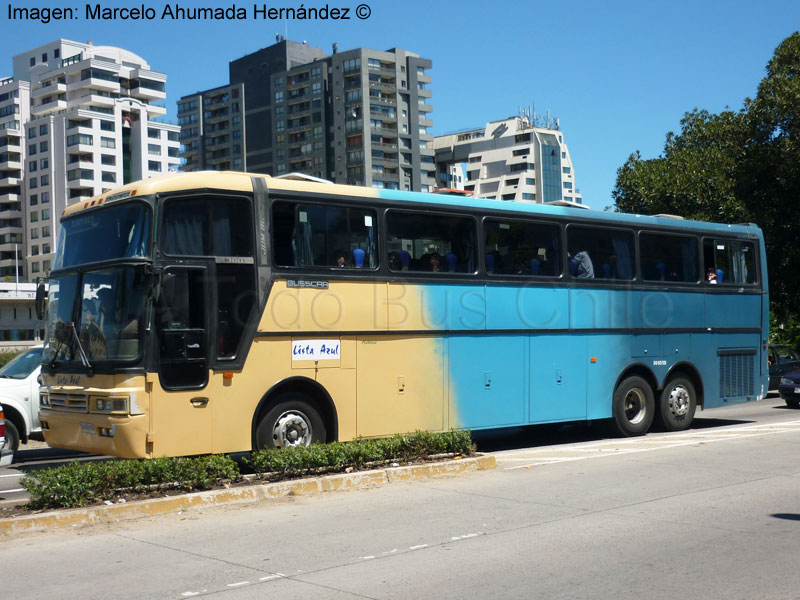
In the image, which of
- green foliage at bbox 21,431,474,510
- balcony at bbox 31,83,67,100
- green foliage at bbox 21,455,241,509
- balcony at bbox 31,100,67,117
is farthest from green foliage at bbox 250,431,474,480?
balcony at bbox 31,83,67,100

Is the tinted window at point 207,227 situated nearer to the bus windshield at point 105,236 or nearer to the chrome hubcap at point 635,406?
the bus windshield at point 105,236

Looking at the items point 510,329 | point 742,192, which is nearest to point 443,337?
point 510,329

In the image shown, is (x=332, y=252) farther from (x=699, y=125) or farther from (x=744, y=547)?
(x=699, y=125)

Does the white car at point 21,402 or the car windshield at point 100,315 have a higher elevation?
the car windshield at point 100,315

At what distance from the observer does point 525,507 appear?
33.1 ft

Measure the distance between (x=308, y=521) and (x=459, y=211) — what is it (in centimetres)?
648

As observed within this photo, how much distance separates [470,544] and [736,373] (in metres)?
12.3

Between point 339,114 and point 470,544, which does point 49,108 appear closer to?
point 339,114

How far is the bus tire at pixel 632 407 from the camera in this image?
16875mm

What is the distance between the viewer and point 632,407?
57.0 feet

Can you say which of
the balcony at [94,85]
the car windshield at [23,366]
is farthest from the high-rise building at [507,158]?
the car windshield at [23,366]

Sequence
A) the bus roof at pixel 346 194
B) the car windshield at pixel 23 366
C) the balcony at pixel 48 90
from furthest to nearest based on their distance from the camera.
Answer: the balcony at pixel 48 90 → the car windshield at pixel 23 366 → the bus roof at pixel 346 194

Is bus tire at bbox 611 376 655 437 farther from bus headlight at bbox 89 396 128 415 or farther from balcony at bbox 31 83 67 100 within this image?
balcony at bbox 31 83 67 100

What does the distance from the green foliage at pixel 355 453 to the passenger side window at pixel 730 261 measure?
7.77 m
